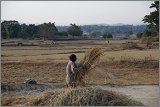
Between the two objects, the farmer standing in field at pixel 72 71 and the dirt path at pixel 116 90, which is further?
the dirt path at pixel 116 90

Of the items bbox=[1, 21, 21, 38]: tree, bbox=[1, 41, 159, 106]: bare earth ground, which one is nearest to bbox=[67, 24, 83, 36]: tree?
bbox=[1, 21, 21, 38]: tree

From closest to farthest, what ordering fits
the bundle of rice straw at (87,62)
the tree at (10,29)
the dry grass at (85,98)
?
the dry grass at (85,98) → the bundle of rice straw at (87,62) → the tree at (10,29)

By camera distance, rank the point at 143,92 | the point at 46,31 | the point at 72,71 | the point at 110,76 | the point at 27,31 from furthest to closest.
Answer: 1. the point at 27,31
2. the point at 46,31
3. the point at 110,76
4. the point at 143,92
5. the point at 72,71

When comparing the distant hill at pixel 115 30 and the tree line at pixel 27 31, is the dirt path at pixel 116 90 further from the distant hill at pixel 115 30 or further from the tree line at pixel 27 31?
the distant hill at pixel 115 30

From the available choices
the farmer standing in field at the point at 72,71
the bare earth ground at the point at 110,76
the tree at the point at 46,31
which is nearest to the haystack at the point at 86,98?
the farmer standing in field at the point at 72,71

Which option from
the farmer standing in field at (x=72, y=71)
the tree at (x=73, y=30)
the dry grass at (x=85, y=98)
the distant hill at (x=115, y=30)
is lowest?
the distant hill at (x=115, y=30)

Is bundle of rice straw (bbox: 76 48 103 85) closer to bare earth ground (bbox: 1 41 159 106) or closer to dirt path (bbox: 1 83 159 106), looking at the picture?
bare earth ground (bbox: 1 41 159 106)

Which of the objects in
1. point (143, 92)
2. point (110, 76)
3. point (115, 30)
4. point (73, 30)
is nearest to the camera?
point (143, 92)

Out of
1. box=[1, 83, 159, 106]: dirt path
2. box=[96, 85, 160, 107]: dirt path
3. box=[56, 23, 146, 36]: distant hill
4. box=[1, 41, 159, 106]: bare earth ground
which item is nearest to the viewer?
box=[96, 85, 160, 107]: dirt path

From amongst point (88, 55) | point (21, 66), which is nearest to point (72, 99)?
point (88, 55)

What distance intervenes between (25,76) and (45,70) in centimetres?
156

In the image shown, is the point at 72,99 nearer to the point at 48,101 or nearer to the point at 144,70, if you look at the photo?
the point at 48,101

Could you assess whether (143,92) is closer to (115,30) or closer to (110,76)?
(110,76)

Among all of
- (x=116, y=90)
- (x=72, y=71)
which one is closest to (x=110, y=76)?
(x=116, y=90)
